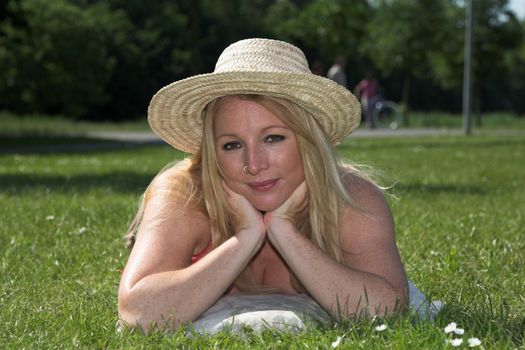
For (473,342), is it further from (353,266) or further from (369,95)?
(369,95)

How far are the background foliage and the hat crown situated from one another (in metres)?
24.0

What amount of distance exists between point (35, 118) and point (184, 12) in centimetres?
3314

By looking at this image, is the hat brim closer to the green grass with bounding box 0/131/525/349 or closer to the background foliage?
the green grass with bounding box 0/131/525/349

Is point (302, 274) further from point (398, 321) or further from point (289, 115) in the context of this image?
point (289, 115)

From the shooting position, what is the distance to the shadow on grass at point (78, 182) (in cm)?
1090

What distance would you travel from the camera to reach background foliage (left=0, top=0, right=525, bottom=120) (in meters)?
41.3

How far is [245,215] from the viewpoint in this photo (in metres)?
3.95

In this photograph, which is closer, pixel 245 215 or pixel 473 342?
pixel 473 342

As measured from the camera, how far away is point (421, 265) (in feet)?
18.9

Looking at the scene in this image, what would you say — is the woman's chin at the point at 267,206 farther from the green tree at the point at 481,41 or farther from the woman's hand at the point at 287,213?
the green tree at the point at 481,41

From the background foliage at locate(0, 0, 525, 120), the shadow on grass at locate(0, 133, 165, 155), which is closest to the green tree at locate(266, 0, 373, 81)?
the background foliage at locate(0, 0, 525, 120)

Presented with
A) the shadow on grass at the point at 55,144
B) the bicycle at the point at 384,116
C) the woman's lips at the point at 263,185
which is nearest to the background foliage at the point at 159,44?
the bicycle at the point at 384,116

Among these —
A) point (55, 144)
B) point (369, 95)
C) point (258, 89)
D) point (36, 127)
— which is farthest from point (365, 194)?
point (36, 127)

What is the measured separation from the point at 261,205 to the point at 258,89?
0.50m
